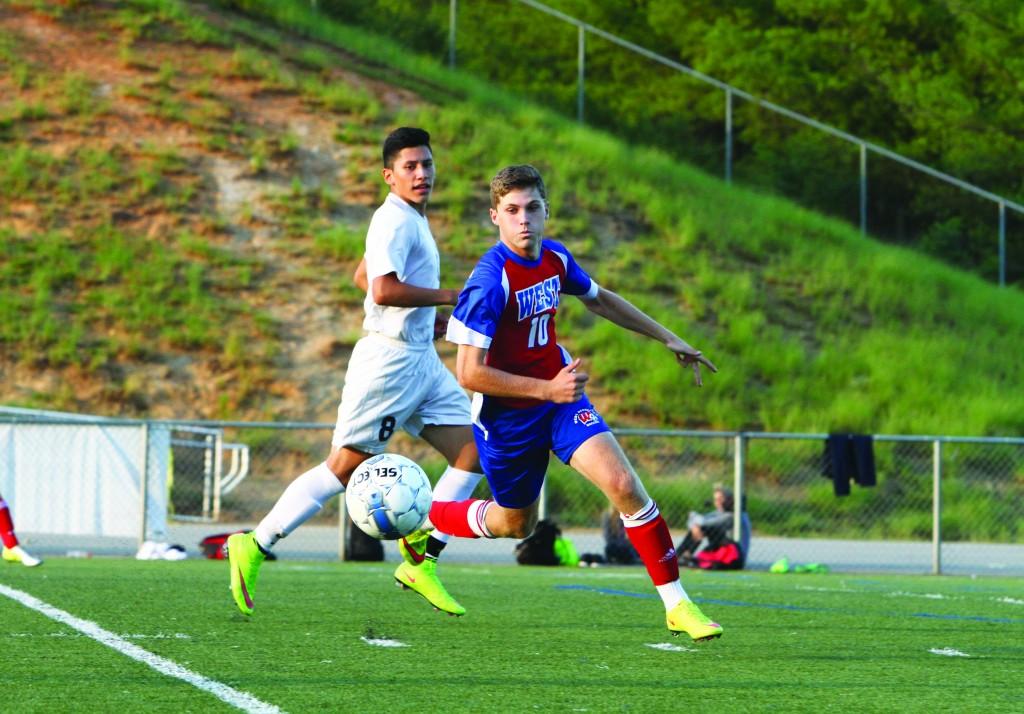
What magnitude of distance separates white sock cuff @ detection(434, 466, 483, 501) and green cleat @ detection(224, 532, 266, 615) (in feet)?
3.00

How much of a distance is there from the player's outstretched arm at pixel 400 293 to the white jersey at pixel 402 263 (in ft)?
0.13

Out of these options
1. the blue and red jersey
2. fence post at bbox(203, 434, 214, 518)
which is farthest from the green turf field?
fence post at bbox(203, 434, 214, 518)

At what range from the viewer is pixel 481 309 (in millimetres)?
6301

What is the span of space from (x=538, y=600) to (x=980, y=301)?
2559cm

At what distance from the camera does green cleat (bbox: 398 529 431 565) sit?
7699 millimetres

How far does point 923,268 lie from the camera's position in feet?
111

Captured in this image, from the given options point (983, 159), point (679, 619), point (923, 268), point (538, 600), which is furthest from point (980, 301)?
point (679, 619)

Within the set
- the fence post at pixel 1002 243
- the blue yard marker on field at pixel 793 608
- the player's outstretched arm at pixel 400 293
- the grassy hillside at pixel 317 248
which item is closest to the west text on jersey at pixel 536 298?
the player's outstretched arm at pixel 400 293

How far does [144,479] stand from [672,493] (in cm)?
964

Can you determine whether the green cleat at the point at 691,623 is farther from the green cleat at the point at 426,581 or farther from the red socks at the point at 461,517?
the green cleat at the point at 426,581

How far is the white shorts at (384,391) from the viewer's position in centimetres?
741

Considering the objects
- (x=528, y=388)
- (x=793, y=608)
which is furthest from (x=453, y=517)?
(x=793, y=608)

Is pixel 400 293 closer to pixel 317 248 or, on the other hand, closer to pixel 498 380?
pixel 498 380

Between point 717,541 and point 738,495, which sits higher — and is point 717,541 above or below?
below
